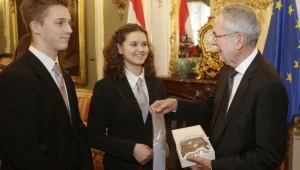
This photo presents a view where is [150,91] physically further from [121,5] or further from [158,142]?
[121,5]

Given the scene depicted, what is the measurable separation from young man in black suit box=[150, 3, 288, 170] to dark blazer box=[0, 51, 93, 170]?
0.63m

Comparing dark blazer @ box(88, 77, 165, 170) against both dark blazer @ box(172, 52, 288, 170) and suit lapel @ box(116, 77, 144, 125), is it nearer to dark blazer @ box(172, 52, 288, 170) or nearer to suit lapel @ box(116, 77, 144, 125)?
suit lapel @ box(116, 77, 144, 125)

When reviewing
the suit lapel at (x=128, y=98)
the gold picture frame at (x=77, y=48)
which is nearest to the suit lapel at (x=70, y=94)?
the suit lapel at (x=128, y=98)

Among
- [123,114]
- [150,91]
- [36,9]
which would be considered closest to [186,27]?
[150,91]

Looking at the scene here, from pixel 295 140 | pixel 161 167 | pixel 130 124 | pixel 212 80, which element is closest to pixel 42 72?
pixel 130 124

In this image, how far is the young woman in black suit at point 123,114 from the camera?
72.8 inches

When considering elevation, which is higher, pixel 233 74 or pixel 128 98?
pixel 233 74

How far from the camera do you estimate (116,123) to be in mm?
1930

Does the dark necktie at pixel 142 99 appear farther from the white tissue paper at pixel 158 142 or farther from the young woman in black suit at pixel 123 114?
the white tissue paper at pixel 158 142

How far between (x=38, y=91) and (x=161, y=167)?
0.85 meters

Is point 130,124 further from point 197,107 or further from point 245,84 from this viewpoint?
point 245,84

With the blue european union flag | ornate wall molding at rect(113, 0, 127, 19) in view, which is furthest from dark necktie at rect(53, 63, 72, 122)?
ornate wall molding at rect(113, 0, 127, 19)

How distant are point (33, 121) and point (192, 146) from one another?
2.44ft

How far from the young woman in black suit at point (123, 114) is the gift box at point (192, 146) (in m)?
0.26
